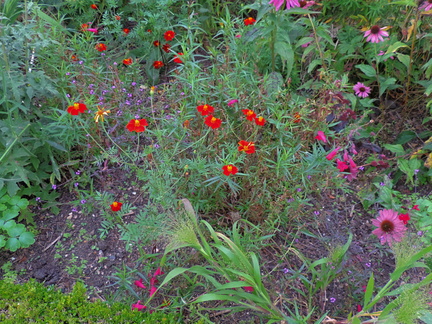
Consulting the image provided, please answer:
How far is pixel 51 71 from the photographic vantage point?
2.93 metres

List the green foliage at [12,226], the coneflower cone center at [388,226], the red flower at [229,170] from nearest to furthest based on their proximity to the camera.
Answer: the red flower at [229,170] → the coneflower cone center at [388,226] → the green foliage at [12,226]

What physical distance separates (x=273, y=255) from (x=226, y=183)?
1.59ft

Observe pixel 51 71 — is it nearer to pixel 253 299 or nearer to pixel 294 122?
pixel 294 122

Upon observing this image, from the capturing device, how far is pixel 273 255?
2.44 meters

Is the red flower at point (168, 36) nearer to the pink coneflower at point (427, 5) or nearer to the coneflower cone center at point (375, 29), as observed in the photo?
the coneflower cone center at point (375, 29)

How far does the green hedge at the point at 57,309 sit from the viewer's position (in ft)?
7.04

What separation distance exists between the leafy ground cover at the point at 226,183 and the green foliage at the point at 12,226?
10 millimetres

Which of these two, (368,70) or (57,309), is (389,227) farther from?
(57,309)

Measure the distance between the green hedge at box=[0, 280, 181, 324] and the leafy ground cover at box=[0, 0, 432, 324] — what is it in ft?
0.18

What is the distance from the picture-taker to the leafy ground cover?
7.12 feet

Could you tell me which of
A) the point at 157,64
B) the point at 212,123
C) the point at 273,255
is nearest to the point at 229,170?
the point at 212,123

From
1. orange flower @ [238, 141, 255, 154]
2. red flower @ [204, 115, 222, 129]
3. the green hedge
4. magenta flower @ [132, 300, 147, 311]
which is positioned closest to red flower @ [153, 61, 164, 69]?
red flower @ [204, 115, 222, 129]

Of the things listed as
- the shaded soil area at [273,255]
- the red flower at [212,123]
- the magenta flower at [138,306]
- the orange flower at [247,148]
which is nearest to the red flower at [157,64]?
the shaded soil area at [273,255]

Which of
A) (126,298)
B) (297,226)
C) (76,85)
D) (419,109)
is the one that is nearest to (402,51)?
(419,109)
